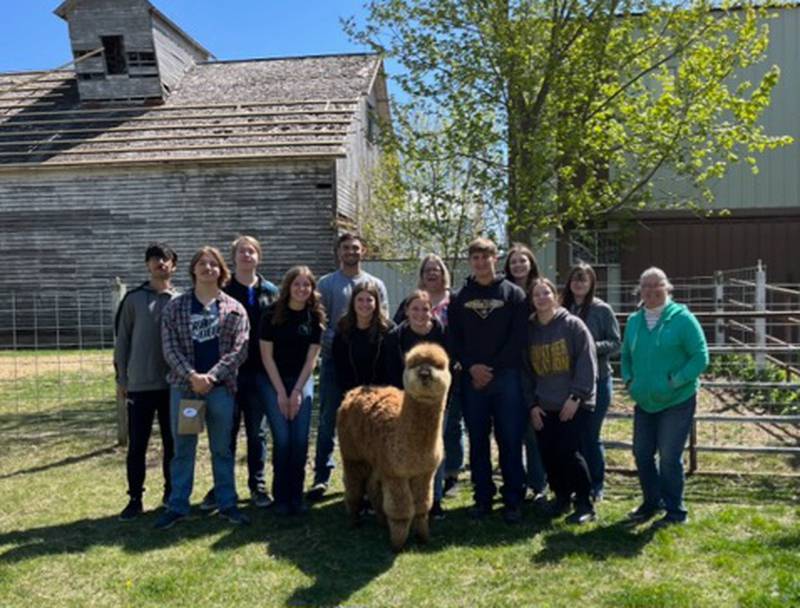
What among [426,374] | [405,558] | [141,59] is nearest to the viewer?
[426,374]

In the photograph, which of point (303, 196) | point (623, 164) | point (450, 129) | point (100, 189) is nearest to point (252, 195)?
point (303, 196)

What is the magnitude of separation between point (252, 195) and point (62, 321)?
634 cm

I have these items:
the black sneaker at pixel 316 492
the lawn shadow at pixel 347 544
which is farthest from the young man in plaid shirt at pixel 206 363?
the black sneaker at pixel 316 492

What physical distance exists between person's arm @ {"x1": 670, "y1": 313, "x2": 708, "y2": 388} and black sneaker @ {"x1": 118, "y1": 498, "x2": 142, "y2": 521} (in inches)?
158

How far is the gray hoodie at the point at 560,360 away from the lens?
4992 mm

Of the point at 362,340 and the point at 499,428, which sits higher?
the point at 362,340

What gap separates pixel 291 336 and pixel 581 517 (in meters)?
2.45

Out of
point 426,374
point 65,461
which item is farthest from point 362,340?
point 65,461

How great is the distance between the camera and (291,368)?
5.38 m

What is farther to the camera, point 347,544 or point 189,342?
point 189,342

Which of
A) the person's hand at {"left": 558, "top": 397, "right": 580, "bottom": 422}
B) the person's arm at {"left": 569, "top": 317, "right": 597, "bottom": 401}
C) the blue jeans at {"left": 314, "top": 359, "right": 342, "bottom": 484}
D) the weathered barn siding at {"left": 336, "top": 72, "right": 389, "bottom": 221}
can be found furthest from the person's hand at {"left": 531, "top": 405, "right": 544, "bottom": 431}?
the weathered barn siding at {"left": 336, "top": 72, "right": 389, "bottom": 221}

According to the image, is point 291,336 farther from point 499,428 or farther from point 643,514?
point 643,514

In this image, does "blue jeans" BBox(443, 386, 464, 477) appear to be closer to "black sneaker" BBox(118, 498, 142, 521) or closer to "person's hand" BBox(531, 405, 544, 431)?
"person's hand" BBox(531, 405, 544, 431)

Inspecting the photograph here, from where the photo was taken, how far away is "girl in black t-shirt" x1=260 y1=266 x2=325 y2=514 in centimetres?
527
